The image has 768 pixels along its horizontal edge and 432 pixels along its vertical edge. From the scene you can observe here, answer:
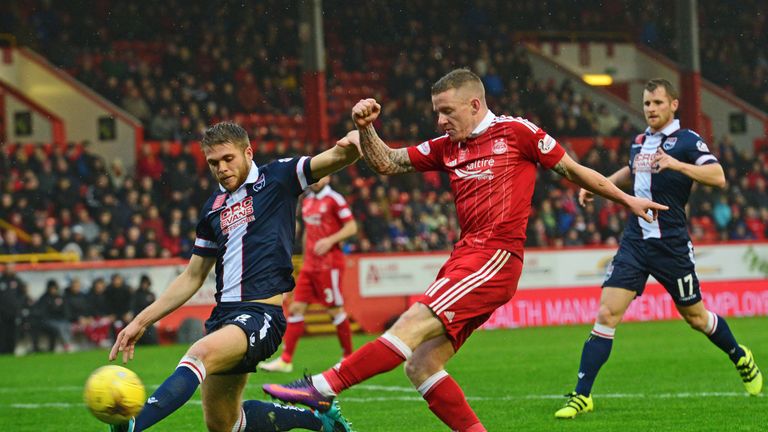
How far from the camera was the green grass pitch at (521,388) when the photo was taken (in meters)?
8.68

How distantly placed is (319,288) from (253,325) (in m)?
7.93

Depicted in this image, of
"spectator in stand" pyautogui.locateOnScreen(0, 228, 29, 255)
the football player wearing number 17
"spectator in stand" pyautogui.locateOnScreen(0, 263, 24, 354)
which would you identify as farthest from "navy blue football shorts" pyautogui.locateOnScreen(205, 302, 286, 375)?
"spectator in stand" pyautogui.locateOnScreen(0, 228, 29, 255)

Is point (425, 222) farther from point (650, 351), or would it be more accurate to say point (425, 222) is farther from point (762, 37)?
point (762, 37)

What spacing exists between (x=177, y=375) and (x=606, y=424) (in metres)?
3.37

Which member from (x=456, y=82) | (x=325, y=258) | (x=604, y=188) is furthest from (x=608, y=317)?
(x=325, y=258)

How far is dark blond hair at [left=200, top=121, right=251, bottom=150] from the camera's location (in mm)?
6785

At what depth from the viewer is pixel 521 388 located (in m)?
11.1

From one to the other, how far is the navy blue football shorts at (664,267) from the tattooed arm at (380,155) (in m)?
Answer: 2.86

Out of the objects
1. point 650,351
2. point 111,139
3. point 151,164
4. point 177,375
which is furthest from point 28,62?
point 177,375

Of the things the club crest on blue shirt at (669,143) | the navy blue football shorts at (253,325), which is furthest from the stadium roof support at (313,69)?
the navy blue football shorts at (253,325)

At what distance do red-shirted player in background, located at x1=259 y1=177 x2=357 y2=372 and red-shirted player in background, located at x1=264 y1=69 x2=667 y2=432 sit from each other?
23.8ft

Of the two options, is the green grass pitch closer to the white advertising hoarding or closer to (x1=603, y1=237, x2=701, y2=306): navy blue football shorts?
(x1=603, y1=237, x2=701, y2=306): navy blue football shorts

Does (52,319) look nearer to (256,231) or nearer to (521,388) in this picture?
(521,388)

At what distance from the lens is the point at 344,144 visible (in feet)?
22.4
